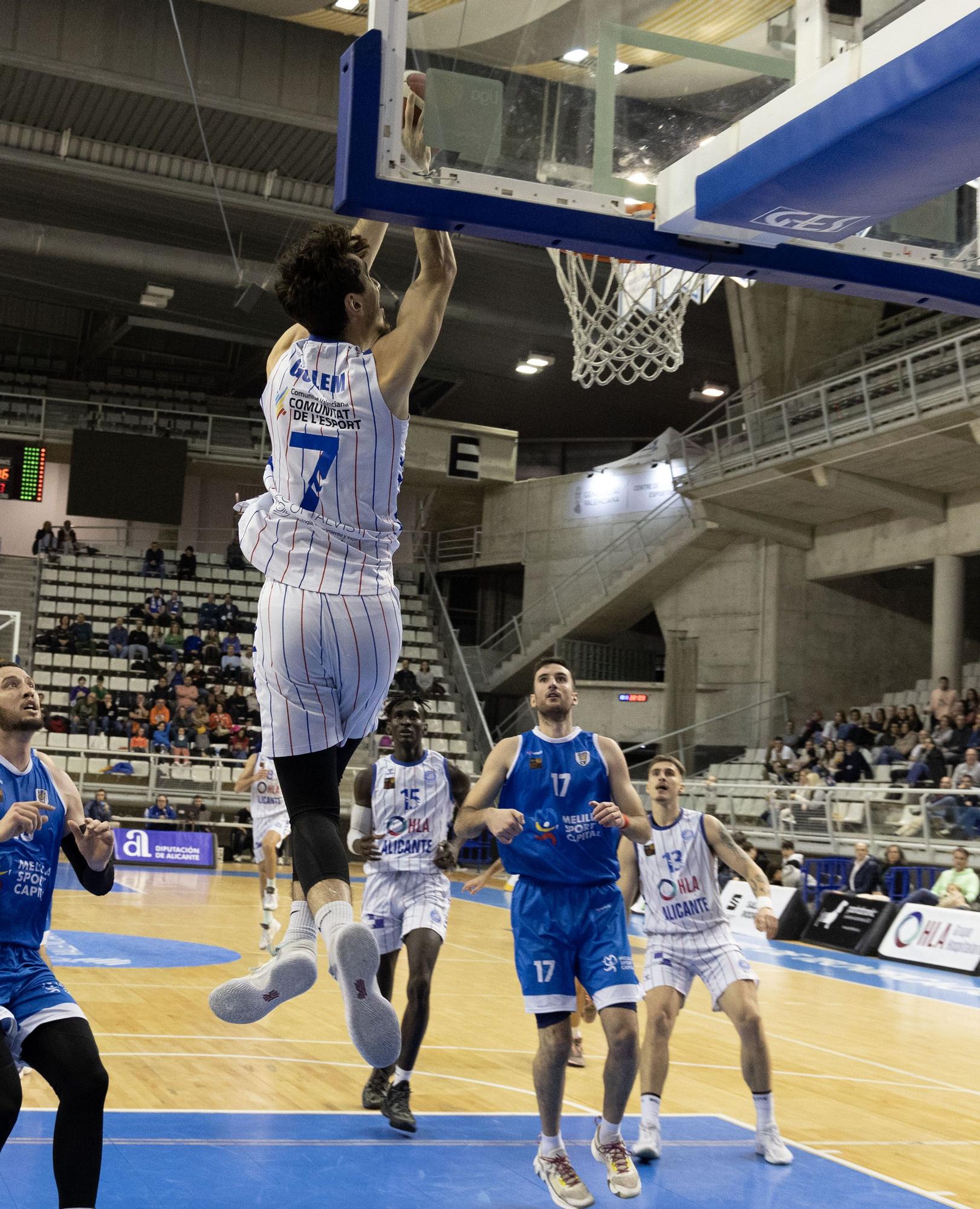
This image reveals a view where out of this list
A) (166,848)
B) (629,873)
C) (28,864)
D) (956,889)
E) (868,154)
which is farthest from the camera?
(166,848)

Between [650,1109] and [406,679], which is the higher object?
[406,679]

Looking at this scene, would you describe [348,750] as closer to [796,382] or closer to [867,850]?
[867,850]

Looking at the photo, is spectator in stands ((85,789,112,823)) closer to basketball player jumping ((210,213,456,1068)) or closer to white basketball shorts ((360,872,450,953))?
white basketball shorts ((360,872,450,953))

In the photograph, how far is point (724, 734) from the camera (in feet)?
93.4

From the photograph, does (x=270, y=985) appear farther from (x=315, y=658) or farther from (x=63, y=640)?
(x=63, y=640)

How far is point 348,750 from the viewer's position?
3.47m

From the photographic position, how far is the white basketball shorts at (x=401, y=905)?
8102 millimetres

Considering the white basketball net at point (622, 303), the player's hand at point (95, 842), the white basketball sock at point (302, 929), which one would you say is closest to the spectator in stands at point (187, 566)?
the white basketball net at point (622, 303)

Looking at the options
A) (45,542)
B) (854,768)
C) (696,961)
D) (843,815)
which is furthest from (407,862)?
(45,542)

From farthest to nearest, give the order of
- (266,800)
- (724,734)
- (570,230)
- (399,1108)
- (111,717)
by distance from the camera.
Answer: (724,734), (111,717), (266,800), (399,1108), (570,230)

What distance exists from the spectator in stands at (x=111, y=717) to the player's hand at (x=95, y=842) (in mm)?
21912

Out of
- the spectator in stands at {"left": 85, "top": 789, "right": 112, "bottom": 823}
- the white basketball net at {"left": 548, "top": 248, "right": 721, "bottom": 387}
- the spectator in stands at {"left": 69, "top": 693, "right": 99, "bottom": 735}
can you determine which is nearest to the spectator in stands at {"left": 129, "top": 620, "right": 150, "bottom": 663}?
the spectator in stands at {"left": 69, "top": 693, "right": 99, "bottom": 735}

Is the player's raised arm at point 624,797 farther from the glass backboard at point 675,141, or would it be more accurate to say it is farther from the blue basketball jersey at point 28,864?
the glass backboard at point 675,141

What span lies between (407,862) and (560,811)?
1.87 metres
